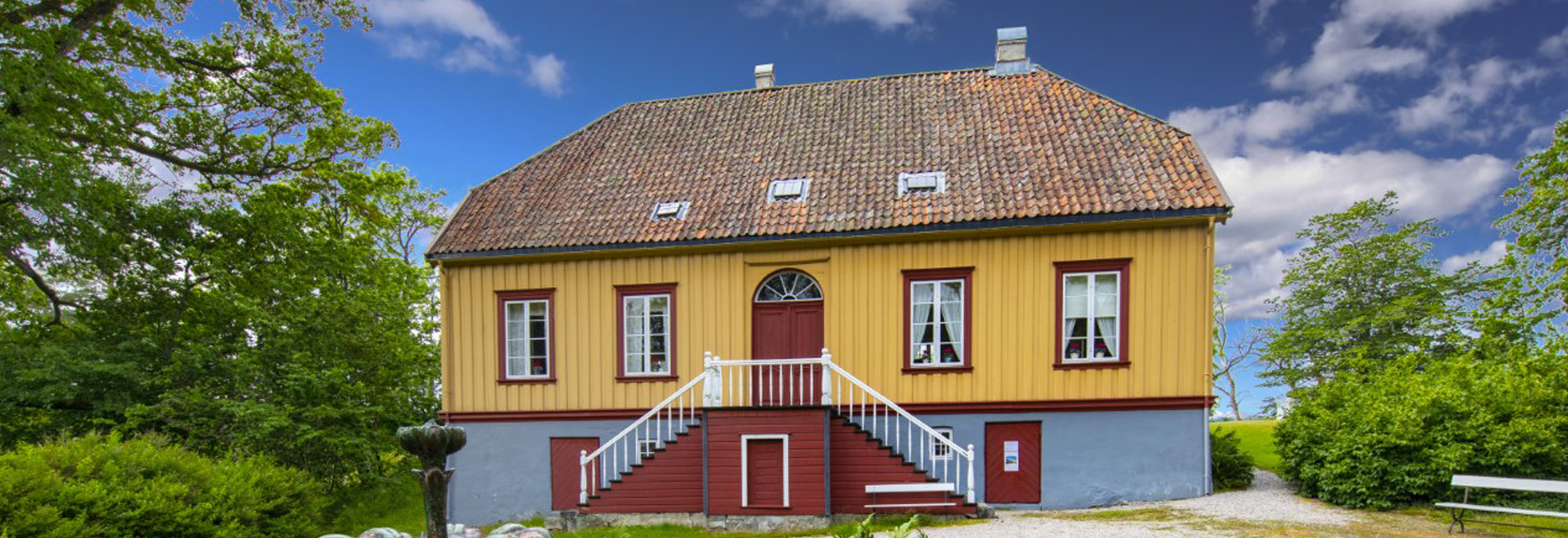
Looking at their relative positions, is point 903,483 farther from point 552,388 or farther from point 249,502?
point 249,502

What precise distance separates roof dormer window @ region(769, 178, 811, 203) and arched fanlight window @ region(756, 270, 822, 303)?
53.9 inches

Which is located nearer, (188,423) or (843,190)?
(843,190)

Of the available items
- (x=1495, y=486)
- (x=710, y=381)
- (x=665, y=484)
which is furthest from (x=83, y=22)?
(x=1495, y=486)

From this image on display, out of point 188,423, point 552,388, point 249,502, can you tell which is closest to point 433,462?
point 249,502

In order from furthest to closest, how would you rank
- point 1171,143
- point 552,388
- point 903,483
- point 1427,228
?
1. point 1427,228
2. point 552,388
3. point 1171,143
4. point 903,483

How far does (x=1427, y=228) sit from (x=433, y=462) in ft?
87.4

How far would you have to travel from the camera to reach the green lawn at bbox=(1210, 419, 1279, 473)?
A: 16359 millimetres

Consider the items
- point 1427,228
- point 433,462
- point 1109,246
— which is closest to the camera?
point 433,462

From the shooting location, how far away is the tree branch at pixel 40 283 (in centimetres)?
1516

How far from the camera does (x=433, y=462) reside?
8.53 meters

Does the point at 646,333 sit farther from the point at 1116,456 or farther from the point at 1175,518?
the point at 1175,518

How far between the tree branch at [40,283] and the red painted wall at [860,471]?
1569 cm

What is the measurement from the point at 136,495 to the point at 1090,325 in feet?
40.8

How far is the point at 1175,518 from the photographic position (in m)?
10.5
